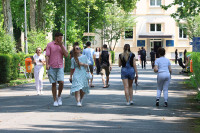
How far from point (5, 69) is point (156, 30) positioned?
55367mm

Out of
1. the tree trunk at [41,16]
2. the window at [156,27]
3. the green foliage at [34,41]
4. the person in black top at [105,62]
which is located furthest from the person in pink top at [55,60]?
the window at [156,27]

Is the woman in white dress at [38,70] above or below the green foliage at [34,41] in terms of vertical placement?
below

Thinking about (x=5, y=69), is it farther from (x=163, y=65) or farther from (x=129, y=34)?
(x=129, y=34)

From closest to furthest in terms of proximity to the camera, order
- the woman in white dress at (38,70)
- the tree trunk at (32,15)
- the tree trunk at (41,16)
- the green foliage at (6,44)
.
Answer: the woman in white dress at (38,70) → the green foliage at (6,44) → the tree trunk at (32,15) → the tree trunk at (41,16)

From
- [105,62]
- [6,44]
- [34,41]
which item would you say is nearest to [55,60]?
[105,62]

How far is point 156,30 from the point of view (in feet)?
250

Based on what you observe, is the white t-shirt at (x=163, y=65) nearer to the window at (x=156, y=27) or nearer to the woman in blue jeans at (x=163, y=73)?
the woman in blue jeans at (x=163, y=73)

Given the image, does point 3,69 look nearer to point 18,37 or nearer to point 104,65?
point 104,65

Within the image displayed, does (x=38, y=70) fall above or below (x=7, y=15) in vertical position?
below

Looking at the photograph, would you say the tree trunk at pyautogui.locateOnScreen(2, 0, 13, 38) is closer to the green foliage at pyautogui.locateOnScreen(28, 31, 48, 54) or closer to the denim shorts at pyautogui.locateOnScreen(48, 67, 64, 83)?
the green foliage at pyautogui.locateOnScreen(28, 31, 48, 54)

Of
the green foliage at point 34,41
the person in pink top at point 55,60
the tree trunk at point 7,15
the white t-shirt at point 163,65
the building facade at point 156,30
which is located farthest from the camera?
the building facade at point 156,30

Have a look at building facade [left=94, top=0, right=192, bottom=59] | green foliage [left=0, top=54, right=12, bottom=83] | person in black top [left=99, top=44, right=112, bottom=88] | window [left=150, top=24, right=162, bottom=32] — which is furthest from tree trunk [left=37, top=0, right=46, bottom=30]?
window [left=150, top=24, right=162, bottom=32]

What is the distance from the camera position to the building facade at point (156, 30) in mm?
75500

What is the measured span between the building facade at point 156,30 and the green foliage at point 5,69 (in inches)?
2088
